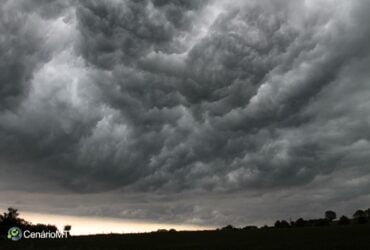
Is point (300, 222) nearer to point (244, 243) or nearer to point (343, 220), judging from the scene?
point (343, 220)

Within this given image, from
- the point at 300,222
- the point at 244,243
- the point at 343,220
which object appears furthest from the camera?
the point at 300,222

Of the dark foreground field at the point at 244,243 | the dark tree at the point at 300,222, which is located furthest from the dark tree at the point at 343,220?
the dark foreground field at the point at 244,243

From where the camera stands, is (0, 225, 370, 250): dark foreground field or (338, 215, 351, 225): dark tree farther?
(338, 215, 351, 225): dark tree

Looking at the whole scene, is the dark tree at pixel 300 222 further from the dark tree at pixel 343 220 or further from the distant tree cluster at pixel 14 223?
the distant tree cluster at pixel 14 223

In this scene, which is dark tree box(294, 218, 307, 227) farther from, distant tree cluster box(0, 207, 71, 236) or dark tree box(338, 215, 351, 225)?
distant tree cluster box(0, 207, 71, 236)

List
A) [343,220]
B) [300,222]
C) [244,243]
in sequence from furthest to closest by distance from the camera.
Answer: [300,222]
[343,220]
[244,243]

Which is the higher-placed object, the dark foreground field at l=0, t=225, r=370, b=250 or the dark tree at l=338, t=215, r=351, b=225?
the dark tree at l=338, t=215, r=351, b=225

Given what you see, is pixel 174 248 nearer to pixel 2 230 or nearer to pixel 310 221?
pixel 2 230

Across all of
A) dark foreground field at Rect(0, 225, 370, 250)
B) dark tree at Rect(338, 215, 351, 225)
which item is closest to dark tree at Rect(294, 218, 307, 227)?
dark tree at Rect(338, 215, 351, 225)

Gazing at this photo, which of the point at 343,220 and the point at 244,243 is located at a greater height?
the point at 343,220

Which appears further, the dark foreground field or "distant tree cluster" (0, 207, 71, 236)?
"distant tree cluster" (0, 207, 71, 236)

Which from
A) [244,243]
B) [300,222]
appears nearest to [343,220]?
[300,222]

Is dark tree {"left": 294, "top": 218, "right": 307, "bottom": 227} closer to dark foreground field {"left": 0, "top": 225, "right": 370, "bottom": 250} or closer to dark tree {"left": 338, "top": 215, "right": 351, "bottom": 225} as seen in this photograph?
dark tree {"left": 338, "top": 215, "right": 351, "bottom": 225}

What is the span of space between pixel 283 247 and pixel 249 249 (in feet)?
18.4
